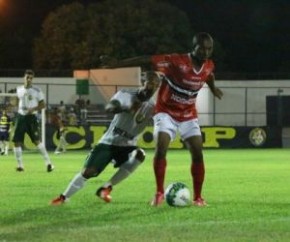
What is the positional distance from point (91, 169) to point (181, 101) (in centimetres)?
158

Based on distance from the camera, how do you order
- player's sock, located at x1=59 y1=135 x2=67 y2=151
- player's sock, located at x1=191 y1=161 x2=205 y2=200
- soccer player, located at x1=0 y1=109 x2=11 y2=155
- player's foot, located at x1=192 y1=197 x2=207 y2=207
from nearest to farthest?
1. player's foot, located at x1=192 y1=197 x2=207 y2=207
2. player's sock, located at x1=191 y1=161 x2=205 y2=200
3. soccer player, located at x1=0 y1=109 x2=11 y2=155
4. player's sock, located at x1=59 y1=135 x2=67 y2=151

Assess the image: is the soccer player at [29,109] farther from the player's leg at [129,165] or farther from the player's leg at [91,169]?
the player's leg at [91,169]

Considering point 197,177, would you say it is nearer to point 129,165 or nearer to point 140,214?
point 129,165

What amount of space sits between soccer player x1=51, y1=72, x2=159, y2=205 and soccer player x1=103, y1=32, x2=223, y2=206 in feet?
0.64

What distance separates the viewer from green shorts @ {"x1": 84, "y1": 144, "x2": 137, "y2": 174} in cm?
1037

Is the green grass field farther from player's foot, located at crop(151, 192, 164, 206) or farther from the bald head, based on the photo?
the bald head

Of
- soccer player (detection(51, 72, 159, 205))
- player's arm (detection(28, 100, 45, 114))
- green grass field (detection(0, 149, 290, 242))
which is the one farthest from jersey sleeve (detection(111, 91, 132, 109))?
player's arm (detection(28, 100, 45, 114))

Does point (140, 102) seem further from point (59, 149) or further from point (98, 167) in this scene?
point (59, 149)

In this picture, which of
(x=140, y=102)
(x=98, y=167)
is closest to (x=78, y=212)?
(x=98, y=167)

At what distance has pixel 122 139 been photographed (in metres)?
10.7

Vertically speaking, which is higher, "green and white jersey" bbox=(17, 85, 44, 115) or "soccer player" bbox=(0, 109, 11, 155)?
"green and white jersey" bbox=(17, 85, 44, 115)

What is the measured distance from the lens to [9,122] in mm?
30156

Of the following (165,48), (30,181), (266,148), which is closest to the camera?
(30,181)

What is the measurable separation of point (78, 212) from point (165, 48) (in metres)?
56.4
